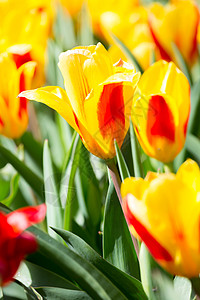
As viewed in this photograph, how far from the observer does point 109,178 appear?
604 millimetres

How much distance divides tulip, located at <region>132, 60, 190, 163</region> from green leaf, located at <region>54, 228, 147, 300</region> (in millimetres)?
149

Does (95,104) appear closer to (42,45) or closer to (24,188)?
(24,188)

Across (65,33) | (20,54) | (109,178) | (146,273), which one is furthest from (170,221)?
(65,33)

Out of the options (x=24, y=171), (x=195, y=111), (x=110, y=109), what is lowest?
(x=195, y=111)

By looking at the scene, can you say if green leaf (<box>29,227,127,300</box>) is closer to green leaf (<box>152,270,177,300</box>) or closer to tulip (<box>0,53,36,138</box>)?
green leaf (<box>152,270,177,300</box>)

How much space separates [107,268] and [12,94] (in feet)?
0.94

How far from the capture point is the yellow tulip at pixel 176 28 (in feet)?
3.13

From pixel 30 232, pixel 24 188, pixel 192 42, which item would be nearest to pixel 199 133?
pixel 192 42

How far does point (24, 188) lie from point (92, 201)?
17 cm

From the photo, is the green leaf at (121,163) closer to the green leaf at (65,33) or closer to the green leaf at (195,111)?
the green leaf at (195,111)

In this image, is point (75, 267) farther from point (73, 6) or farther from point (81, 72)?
point (73, 6)

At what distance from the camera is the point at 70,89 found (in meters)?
0.49

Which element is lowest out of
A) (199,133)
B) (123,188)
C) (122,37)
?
(199,133)

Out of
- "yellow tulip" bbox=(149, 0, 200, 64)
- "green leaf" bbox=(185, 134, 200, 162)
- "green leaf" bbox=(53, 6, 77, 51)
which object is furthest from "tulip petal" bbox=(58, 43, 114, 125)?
"green leaf" bbox=(53, 6, 77, 51)
